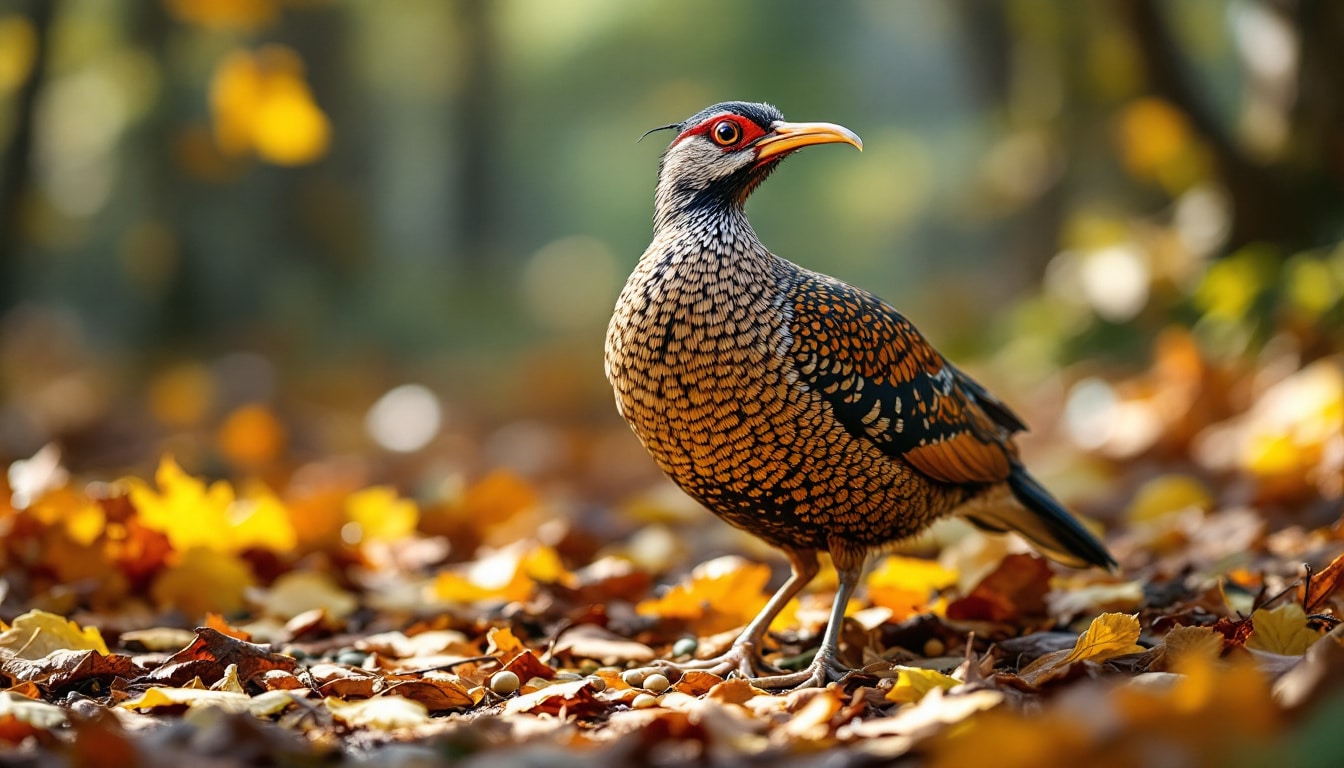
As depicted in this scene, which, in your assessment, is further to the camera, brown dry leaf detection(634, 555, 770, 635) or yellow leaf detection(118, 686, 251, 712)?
brown dry leaf detection(634, 555, 770, 635)

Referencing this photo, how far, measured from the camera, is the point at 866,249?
33219 millimetres

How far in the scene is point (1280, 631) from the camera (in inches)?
119

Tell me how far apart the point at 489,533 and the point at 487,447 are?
424 cm

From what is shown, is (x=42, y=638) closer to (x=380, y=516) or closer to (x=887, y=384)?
(x=380, y=516)

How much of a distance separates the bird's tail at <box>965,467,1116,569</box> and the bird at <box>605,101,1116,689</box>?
2cm

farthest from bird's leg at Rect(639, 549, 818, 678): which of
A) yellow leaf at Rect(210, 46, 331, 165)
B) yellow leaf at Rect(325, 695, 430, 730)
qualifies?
yellow leaf at Rect(210, 46, 331, 165)

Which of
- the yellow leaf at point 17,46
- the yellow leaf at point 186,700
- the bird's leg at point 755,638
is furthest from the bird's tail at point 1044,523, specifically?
the yellow leaf at point 17,46

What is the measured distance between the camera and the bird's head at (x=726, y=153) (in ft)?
13.6

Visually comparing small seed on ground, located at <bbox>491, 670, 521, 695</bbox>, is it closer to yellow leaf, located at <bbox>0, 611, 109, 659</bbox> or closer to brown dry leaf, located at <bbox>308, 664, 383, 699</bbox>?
brown dry leaf, located at <bbox>308, 664, 383, 699</bbox>

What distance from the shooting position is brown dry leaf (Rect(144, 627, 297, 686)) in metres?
3.25

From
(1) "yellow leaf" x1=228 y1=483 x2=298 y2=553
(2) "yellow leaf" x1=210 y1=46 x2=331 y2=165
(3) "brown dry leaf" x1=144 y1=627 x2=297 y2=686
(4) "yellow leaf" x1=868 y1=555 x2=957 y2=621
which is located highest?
(2) "yellow leaf" x1=210 y1=46 x2=331 y2=165

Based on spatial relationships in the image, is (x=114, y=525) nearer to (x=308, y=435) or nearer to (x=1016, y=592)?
(x=1016, y=592)

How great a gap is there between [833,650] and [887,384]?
0.84 meters

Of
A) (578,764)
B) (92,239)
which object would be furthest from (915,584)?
(92,239)
